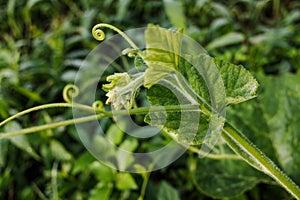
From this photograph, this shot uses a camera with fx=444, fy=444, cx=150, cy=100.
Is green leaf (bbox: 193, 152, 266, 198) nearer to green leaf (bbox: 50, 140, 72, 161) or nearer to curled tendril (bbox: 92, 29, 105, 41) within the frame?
green leaf (bbox: 50, 140, 72, 161)

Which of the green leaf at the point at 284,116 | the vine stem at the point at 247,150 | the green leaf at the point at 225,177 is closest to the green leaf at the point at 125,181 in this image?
the green leaf at the point at 225,177

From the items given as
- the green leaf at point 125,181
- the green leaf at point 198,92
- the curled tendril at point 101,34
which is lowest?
the green leaf at point 125,181

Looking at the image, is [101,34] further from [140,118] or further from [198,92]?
[140,118]

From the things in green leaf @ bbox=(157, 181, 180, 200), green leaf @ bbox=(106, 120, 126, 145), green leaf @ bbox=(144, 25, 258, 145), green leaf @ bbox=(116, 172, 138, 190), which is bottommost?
green leaf @ bbox=(157, 181, 180, 200)

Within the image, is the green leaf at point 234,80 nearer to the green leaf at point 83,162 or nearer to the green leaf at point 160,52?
the green leaf at point 160,52

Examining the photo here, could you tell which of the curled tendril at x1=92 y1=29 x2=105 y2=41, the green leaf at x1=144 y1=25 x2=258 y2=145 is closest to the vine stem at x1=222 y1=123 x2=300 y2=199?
the green leaf at x1=144 y1=25 x2=258 y2=145

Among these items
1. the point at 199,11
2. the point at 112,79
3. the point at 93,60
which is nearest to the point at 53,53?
the point at 93,60

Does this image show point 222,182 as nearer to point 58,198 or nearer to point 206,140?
point 58,198

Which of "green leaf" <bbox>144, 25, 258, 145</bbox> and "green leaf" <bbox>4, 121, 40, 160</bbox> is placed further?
"green leaf" <bbox>4, 121, 40, 160</bbox>
